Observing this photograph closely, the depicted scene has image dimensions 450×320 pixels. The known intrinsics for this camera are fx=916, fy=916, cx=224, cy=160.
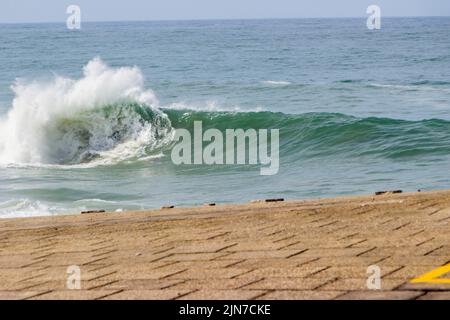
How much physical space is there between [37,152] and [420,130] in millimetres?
9235

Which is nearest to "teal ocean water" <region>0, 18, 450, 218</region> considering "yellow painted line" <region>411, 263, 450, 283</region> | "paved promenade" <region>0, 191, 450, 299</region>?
"paved promenade" <region>0, 191, 450, 299</region>

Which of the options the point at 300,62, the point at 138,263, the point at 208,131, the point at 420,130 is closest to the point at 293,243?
the point at 138,263

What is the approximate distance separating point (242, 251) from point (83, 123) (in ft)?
63.0

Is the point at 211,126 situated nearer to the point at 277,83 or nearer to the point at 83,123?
the point at 83,123

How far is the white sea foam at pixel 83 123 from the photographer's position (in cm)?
2209

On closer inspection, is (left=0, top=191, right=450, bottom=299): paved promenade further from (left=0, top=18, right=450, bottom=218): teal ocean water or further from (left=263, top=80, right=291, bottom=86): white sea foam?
(left=263, top=80, right=291, bottom=86): white sea foam

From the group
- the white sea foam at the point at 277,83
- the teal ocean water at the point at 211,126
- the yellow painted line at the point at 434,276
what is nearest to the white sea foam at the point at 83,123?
the teal ocean water at the point at 211,126

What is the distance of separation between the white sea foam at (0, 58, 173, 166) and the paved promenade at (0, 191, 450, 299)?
14.0 metres

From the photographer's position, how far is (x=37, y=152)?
72.4ft

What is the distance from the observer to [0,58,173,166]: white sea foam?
72.5 ft

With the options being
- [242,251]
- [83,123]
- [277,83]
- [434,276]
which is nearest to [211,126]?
[83,123]

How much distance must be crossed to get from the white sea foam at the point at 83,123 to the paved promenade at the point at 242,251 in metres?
14.0

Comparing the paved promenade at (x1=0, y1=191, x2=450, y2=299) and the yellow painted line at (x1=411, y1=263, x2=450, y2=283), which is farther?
the paved promenade at (x1=0, y1=191, x2=450, y2=299)

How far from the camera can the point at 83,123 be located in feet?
80.1
